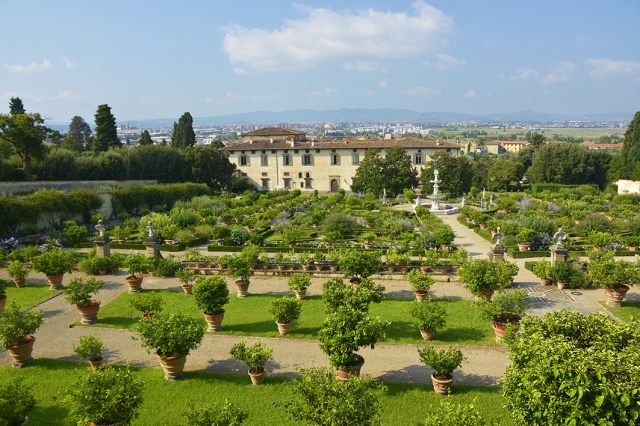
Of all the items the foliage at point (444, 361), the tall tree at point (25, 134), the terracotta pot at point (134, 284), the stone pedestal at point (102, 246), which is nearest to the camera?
the foliage at point (444, 361)

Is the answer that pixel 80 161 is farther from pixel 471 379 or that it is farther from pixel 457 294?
pixel 471 379

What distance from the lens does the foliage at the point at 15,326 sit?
33.0 ft

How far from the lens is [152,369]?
10.2 m

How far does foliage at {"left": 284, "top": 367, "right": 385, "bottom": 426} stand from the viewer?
623 centimetres

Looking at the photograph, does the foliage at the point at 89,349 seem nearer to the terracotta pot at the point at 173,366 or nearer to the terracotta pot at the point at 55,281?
the terracotta pot at the point at 173,366

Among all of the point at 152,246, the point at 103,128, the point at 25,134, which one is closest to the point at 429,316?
the point at 152,246

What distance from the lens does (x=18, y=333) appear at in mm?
10156

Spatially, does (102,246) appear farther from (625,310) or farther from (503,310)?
(625,310)

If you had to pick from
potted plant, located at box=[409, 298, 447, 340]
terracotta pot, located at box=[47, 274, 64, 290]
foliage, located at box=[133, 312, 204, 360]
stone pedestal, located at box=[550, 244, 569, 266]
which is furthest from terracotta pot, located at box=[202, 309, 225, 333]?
stone pedestal, located at box=[550, 244, 569, 266]

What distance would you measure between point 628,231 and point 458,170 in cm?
2096

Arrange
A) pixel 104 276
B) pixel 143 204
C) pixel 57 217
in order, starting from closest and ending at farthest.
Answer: pixel 104 276
pixel 57 217
pixel 143 204

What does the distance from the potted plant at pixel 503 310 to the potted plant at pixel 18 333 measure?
10.8 metres

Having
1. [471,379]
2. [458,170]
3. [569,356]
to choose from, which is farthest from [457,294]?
[458,170]

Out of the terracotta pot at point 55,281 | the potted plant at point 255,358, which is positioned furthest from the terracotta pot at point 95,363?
the terracotta pot at point 55,281
